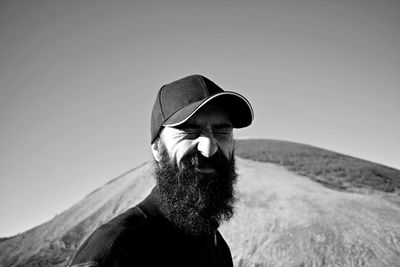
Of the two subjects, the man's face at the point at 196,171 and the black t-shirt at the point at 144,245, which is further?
the man's face at the point at 196,171

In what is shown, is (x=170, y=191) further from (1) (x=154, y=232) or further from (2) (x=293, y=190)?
(2) (x=293, y=190)

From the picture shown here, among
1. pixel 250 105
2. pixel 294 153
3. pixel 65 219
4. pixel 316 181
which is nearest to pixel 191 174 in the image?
pixel 250 105

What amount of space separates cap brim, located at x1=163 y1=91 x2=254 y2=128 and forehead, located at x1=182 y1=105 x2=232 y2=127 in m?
0.04

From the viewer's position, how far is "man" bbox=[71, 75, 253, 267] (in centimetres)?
188

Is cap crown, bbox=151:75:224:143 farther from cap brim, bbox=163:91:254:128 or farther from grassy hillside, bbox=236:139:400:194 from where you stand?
grassy hillside, bbox=236:139:400:194

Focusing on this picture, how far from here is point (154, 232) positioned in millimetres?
1799

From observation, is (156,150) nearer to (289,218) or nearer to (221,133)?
(221,133)

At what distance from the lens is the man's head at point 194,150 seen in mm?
1983

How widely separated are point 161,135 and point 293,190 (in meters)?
21.6

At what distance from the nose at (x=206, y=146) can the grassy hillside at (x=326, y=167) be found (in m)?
25.4

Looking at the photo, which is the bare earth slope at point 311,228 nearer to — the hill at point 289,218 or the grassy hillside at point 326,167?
the hill at point 289,218

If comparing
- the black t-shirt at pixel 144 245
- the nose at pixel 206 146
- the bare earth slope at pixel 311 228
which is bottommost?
the bare earth slope at pixel 311 228

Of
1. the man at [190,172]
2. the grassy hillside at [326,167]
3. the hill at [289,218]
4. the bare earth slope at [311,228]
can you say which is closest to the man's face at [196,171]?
the man at [190,172]

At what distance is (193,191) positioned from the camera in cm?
204
